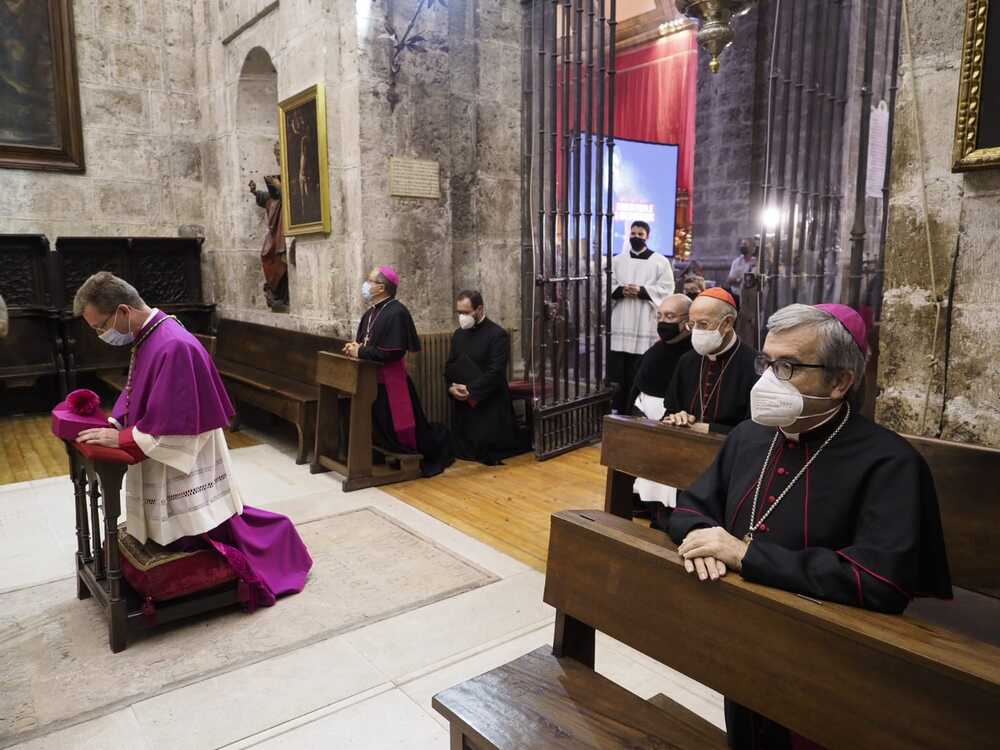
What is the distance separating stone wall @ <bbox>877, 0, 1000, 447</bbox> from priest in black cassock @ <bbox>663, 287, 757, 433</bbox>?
1038 mm

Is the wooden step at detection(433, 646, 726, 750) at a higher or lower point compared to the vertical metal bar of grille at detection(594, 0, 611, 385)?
lower

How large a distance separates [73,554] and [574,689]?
11.7 feet

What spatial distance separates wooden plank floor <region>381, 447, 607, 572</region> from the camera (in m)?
4.52

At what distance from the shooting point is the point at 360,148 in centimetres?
618

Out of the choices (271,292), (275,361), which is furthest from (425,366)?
(271,292)

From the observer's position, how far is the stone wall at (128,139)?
8508 millimetres

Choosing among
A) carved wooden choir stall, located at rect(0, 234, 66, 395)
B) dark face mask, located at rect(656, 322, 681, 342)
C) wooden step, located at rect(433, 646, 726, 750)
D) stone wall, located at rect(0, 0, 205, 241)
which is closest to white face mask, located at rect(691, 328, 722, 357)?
dark face mask, located at rect(656, 322, 681, 342)

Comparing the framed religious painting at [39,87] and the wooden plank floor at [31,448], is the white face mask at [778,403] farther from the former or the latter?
the framed religious painting at [39,87]

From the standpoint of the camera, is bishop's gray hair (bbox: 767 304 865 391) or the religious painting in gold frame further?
the religious painting in gold frame

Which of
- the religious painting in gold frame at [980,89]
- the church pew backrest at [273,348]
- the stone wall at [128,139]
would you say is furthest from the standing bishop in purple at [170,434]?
the stone wall at [128,139]

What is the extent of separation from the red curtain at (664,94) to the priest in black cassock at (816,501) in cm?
1222

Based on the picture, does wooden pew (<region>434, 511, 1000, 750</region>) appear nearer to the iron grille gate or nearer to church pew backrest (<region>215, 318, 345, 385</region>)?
the iron grille gate

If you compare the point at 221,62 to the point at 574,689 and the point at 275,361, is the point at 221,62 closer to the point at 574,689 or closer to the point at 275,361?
the point at 275,361

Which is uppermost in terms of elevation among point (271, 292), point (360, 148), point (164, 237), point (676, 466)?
point (360, 148)
